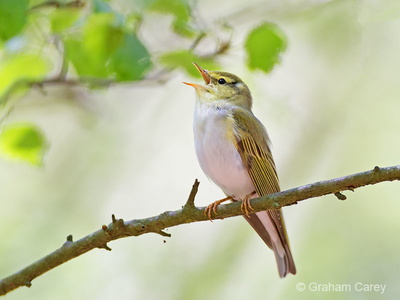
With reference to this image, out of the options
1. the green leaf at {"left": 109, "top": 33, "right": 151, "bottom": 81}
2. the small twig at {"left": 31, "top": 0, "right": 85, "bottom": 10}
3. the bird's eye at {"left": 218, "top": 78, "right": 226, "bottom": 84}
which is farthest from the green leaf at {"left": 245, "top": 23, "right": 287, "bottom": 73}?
the bird's eye at {"left": 218, "top": 78, "right": 226, "bottom": 84}

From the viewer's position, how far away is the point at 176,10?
2629 millimetres

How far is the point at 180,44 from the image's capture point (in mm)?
4414

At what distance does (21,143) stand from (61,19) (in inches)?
28.7

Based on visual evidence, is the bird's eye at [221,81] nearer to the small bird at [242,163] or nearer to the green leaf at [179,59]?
the small bird at [242,163]

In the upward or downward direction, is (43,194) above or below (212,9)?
below

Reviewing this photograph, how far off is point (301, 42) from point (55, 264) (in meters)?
3.84

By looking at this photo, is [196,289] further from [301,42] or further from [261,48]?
[261,48]

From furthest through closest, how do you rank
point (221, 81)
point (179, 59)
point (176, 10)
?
point (221, 81) < point (179, 59) < point (176, 10)

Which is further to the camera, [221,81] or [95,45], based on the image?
[221,81]

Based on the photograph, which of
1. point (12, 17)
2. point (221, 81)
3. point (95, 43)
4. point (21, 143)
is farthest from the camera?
point (221, 81)

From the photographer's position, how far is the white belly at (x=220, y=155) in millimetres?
3961

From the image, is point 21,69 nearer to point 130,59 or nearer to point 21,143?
point 21,143

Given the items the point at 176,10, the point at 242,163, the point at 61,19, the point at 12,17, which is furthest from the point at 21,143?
the point at 242,163

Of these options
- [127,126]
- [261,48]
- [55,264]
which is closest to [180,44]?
[261,48]
